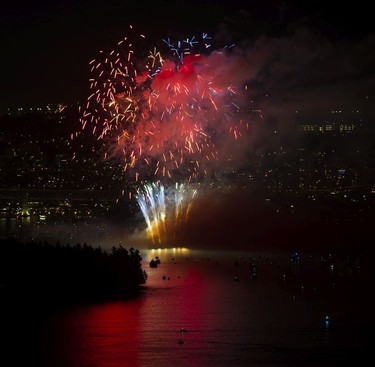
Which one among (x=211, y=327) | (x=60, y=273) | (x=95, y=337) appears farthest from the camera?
(x=60, y=273)

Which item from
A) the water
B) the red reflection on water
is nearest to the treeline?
the water

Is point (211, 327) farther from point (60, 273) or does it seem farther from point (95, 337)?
point (60, 273)

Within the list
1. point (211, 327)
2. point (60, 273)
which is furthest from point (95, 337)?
point (60, 273)

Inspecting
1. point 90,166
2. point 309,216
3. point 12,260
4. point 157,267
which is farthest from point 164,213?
point 309,216

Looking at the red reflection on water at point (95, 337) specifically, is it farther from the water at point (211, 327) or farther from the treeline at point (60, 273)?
the treeline at point (60, 273)

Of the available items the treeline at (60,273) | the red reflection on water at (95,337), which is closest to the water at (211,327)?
the red reflection on water at (95,337)

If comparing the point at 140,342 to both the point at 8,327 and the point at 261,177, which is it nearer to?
the point at 8,327

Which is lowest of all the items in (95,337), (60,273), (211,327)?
(95,337)
